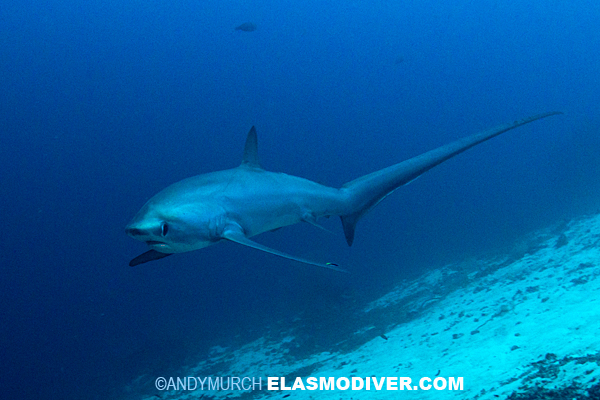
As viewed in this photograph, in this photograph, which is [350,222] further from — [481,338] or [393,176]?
[481,338]

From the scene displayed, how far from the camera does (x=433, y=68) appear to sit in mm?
137250

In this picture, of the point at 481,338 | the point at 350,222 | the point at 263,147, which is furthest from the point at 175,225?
the point at 263,147

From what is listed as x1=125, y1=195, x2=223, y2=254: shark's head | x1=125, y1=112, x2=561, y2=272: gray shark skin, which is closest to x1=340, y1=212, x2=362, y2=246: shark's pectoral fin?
x1=125, y1=112, x2=561, y2=272: gray shark skin

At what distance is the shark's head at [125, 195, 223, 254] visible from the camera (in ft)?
9.87

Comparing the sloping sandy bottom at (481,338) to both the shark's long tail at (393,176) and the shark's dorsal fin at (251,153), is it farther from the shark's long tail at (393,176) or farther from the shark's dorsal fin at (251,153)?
the shark's dorsal fin at (251,153)

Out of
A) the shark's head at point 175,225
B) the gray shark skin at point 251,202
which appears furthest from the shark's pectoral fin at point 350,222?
the shark's head at point 175,225

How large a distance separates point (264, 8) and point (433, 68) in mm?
64759

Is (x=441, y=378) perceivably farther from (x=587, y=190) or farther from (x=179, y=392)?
(x=587, y=190)

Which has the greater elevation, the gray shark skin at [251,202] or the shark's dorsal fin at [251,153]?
the shark's dorsal fin at [251,153]

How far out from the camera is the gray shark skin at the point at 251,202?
10.3ft

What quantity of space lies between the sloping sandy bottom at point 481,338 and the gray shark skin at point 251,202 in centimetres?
195

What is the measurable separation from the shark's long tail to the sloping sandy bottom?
201 cm

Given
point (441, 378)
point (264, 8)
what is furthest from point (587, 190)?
point (264, 8)

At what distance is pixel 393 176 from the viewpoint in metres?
4.14
